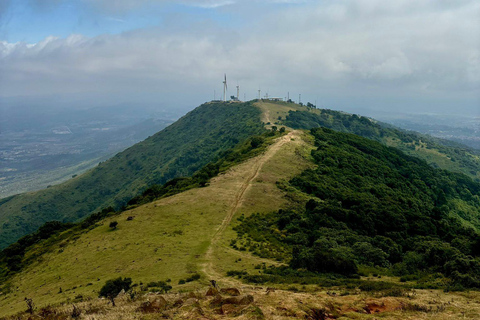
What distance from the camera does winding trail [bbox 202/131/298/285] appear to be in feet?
121

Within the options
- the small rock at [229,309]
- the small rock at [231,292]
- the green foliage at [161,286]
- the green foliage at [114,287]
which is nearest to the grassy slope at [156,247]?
the green foliage at [161,286]

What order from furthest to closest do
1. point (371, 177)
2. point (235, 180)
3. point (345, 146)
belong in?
1. point (345, 146)
2. point (371, 177)
3. point (235, 180)

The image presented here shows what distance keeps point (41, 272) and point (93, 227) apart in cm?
1434

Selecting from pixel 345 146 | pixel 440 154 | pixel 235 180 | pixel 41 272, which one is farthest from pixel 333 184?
pixel 440 154

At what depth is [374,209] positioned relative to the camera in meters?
61.3

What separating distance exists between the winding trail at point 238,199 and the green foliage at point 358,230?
286cm

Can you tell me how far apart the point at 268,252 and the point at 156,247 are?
15.4 meters


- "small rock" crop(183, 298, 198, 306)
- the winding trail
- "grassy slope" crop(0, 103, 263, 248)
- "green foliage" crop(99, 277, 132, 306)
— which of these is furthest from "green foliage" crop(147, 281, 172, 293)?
"grassy slope" crop(0, 103, 263, 248)

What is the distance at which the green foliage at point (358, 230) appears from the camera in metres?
39.1

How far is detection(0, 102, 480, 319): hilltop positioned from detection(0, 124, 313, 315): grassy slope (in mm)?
228

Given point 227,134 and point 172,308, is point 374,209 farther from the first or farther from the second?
point 227,134

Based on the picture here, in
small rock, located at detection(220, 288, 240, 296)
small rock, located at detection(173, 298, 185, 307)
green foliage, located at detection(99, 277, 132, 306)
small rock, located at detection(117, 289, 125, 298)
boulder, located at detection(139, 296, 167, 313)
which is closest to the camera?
boulder, located at detection(139, 296, 167, 313)

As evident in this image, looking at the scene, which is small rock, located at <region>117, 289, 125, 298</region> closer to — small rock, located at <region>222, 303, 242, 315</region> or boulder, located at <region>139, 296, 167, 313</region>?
boulder, located at <region>139, 296, 167, 313</region>

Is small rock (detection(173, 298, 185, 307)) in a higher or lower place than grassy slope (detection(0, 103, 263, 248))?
higher
